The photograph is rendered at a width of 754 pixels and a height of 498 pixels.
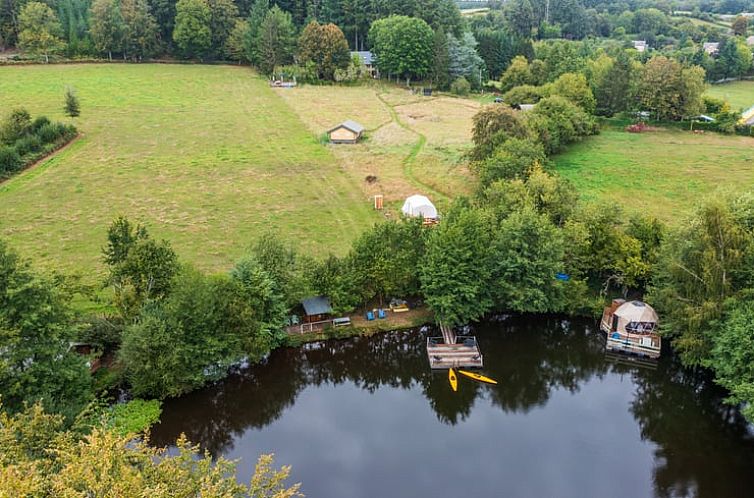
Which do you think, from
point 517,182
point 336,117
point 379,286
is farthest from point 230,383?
point 336,117

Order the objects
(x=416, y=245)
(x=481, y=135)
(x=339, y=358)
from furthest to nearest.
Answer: (x=481, y=135)
(x=416, y=245)
(x=339, y=358)

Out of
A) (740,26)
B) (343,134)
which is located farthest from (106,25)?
(740,26)

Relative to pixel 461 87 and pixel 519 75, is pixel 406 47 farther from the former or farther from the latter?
pixel 519 75

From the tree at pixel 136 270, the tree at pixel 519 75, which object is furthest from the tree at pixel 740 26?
the tree at pixel 136 270

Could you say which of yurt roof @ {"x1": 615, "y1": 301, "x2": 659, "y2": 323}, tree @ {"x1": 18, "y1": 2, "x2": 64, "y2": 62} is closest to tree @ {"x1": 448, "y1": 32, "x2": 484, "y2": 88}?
tree @ {"x1": 18, "y1": 2, "x2": 64, "y2": 62}

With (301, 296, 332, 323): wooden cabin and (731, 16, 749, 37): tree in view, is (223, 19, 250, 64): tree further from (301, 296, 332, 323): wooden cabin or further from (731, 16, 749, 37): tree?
(731, 16, 749, 37): tree

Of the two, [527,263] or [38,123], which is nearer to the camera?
[527,263]

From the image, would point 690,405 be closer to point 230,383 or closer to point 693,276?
point 693,276
